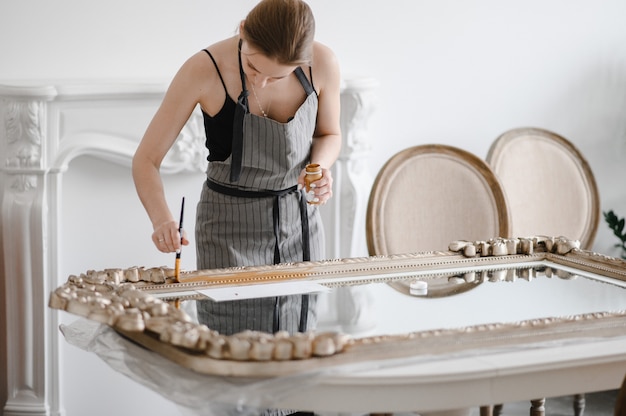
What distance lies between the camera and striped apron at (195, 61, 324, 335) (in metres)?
2.80

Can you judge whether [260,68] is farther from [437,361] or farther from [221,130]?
[437,361]

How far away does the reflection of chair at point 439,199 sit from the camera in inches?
148

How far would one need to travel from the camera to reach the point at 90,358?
3738mm

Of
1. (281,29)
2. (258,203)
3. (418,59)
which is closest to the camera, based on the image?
(281,29)

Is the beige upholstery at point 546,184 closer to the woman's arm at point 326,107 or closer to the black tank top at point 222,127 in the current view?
the woman's arm at point 326,107

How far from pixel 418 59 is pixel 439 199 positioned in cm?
68

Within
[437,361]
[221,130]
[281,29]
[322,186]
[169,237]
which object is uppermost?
[281,29]

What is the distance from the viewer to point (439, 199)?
3.85 meters

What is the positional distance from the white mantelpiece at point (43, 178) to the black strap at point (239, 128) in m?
0.83

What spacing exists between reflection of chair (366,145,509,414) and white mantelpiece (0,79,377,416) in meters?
0.79

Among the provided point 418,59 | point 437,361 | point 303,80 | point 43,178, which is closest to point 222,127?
point 303,80

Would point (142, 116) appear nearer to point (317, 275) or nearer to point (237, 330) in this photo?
point (317, 275)

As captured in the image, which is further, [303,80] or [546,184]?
[546,184]

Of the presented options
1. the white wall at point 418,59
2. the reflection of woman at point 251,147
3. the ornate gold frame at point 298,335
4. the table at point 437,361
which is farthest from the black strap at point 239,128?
the white wall at point 418,59
